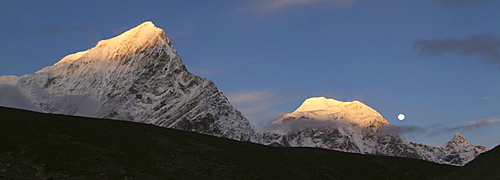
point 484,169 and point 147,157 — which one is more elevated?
point 147,157

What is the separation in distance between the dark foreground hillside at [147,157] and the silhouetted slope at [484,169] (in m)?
17.5

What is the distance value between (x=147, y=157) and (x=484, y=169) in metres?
41.6

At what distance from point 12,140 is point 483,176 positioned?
54.1 meters

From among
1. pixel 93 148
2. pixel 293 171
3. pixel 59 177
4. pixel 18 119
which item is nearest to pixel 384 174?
pixel 293 171

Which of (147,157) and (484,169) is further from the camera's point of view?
(147,157)

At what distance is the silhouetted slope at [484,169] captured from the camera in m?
61.0

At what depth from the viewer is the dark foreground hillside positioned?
68250mm

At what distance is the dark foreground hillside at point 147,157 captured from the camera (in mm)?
68250

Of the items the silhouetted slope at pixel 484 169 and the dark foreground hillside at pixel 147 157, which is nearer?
the silhouetted slope at pixel 484 169

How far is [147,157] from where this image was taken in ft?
260

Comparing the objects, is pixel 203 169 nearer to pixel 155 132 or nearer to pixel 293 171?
pixel 293 171

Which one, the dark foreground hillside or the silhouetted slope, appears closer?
the silhouetted slope

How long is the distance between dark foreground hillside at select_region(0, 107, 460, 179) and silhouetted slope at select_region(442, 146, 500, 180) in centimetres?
1745

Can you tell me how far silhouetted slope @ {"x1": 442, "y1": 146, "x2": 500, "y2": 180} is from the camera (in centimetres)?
6103
